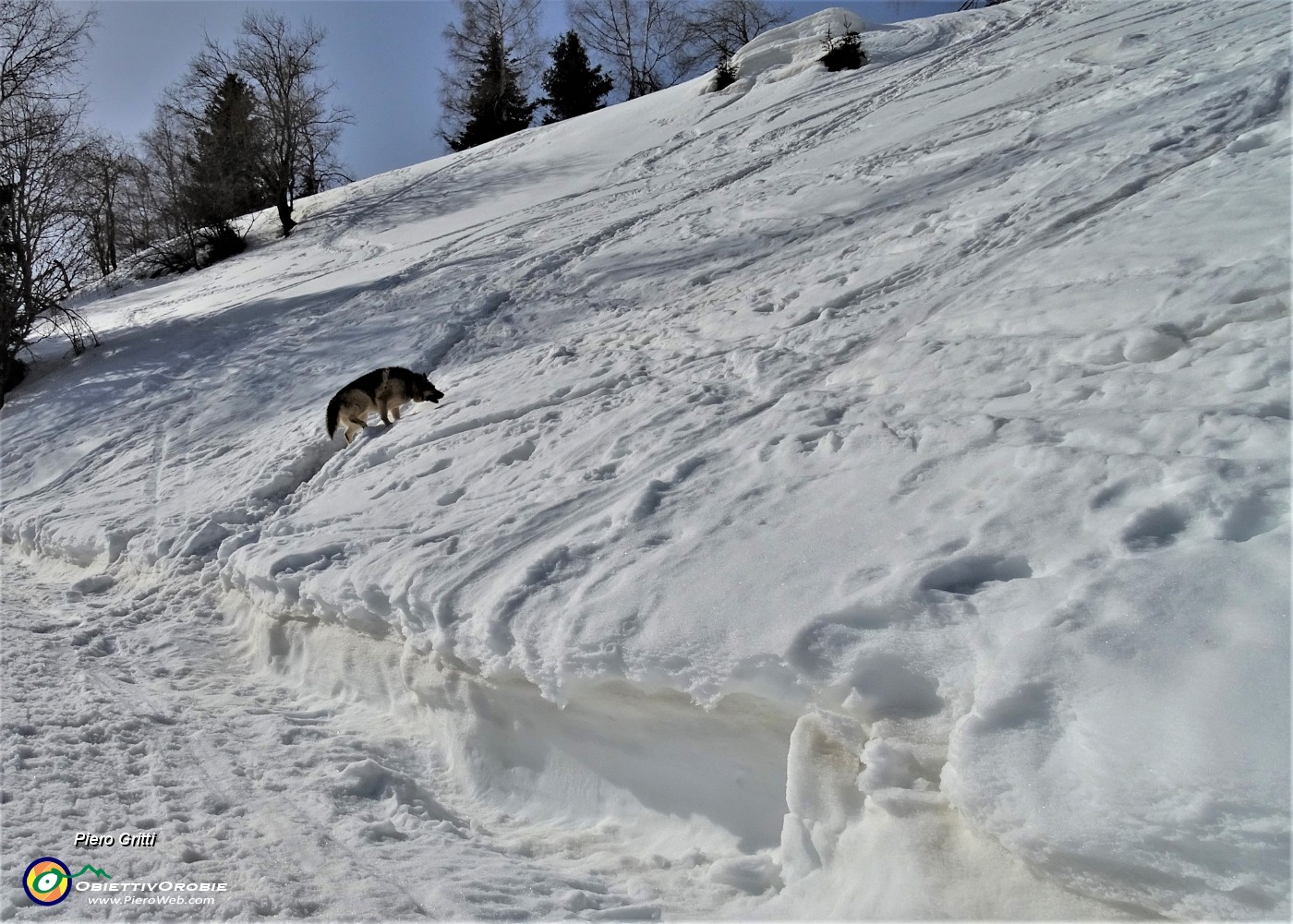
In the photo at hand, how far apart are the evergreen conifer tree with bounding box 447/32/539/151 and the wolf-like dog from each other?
3064 centimetres

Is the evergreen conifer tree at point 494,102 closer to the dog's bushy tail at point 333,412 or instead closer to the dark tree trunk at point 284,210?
the dark tree trunk at point 284,210

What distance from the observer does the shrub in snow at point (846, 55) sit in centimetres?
1925

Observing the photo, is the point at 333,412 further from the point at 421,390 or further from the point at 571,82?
the point at 571,82

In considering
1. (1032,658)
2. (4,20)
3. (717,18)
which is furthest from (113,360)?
(717,18)

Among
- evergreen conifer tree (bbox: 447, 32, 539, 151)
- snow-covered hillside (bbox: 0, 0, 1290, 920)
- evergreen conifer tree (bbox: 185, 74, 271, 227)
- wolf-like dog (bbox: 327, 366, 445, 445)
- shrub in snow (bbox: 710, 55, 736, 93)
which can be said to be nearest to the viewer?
snow-covered hillside (bbox: 0, 0, 1290, 920)

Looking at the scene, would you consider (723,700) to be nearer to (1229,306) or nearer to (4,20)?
(1229,306)

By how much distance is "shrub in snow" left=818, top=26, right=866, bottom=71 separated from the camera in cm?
1925

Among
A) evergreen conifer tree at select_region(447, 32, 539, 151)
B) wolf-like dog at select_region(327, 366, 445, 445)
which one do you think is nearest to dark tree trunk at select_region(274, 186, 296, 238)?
evergreen conifer tree at select_region(447, 32, 539, 151)

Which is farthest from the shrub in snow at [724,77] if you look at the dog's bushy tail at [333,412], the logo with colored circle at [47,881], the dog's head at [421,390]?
the logo with colored circle at [47,881]

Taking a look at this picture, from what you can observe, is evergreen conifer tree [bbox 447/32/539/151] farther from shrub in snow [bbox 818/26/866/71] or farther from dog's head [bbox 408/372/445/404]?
dog's head [bbox 408/372/445/404]

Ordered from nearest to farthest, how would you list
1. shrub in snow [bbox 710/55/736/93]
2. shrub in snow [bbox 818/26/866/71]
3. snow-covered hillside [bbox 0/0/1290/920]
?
1. snow-covered hillside [bbox 0/0/1290/920]
2. shrub in snow [bbox 818/26/866/71]
3. shrub in snow [bbox 710/55/736/93]

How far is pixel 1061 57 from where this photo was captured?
1362 centimetres

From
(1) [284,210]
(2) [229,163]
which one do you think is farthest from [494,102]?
(1) [284,210]

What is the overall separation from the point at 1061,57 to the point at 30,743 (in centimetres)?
1703
